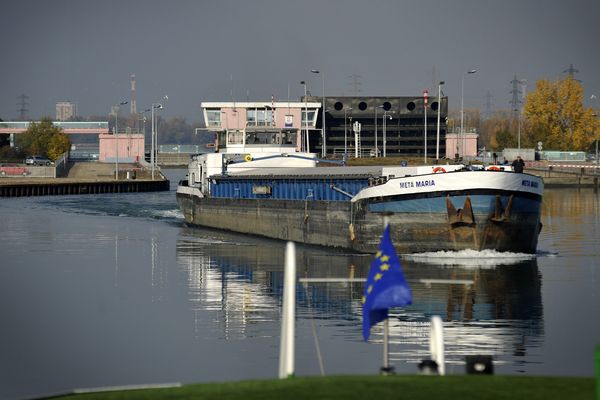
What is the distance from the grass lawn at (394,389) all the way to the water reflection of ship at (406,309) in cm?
795

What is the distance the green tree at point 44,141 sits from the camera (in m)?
175

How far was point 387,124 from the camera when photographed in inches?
5768

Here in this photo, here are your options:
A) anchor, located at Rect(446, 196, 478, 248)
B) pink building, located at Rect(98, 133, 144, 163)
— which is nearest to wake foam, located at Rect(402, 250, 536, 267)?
anchor, located at Rect(446, 196, 478, 248)

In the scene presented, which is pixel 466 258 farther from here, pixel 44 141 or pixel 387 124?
pixel 44 141

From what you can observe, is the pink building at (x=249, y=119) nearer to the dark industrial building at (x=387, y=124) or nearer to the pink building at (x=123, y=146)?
the dark industrial building at (x=387, y=124)

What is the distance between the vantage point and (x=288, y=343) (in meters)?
14.4

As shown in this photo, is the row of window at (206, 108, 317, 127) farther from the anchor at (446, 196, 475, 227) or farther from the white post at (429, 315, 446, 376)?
the white post at (429, 315, 446, 376)

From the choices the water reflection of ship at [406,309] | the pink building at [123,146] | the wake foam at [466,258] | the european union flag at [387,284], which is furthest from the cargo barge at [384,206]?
the pink building at [123,146]

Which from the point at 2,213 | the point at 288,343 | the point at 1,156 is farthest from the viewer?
the point at 1,156

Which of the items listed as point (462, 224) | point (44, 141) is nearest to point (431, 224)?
point (462, 224)

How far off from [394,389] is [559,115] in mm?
150821

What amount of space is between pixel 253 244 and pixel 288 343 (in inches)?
1415

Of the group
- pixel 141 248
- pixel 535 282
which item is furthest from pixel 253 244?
pixel 535 282

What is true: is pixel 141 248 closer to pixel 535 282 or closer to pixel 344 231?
pixel 344 231
